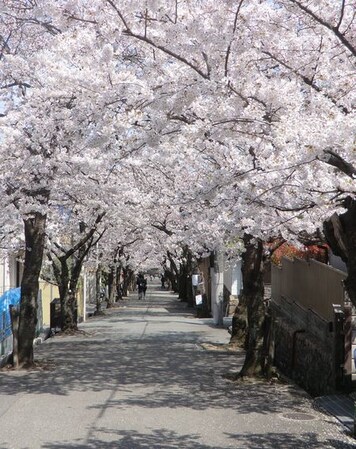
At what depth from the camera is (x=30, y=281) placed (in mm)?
14922

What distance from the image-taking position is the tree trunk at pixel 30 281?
14.5m

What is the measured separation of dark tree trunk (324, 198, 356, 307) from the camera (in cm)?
627

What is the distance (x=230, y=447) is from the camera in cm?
750

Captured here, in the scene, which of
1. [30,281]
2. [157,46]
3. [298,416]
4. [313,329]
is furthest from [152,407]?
[30,281]

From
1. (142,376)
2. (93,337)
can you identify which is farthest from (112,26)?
(93,337)

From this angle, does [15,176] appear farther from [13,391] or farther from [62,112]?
[13,391]

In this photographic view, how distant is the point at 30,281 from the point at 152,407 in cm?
Result: 604

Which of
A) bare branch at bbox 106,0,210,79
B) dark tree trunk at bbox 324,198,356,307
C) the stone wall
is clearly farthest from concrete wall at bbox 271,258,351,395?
bare branch at bbox 106,0,210,79

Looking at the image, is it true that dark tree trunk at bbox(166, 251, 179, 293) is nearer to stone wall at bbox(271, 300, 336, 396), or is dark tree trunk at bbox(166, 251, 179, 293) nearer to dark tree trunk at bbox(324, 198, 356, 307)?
stone wall at bbox(271, 300, 336, 396)

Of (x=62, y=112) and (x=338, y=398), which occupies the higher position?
(x=62, y=112)

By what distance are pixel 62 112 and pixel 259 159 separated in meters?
4.70

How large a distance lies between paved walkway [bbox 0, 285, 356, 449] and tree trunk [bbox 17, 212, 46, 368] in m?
0.92

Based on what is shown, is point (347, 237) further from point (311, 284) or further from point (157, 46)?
point (311, 284)

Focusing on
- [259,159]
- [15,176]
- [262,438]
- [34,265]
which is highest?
[15,176]
